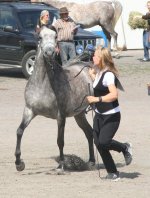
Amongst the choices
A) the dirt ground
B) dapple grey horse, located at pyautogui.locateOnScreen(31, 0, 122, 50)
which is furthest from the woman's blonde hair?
dapple grey horse, located at pyautogui.locateOnScreen(31, 0, 122, 50)

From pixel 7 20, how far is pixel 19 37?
706 mm

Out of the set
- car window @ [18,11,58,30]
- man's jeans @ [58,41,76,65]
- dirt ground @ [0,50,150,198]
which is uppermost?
car window @ [18,11,58,30]

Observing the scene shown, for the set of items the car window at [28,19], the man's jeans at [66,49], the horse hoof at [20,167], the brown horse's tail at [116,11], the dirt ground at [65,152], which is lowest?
the dirt ground at [65,152]

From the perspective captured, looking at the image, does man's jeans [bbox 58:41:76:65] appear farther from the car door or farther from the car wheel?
the car door

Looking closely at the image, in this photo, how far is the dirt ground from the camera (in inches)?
365

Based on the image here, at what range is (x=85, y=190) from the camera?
9.27m

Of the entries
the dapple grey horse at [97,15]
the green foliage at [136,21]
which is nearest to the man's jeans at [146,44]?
the green foliage at [136,21]

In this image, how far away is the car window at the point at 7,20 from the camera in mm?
21516

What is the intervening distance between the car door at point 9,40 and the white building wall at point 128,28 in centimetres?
882

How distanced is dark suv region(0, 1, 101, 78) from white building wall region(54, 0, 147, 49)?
8.33 metres

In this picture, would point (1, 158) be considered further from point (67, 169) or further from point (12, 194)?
point (12, 194)

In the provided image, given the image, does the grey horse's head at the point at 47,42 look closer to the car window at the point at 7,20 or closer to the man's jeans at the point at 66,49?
the man's jeans at the point at 66,49

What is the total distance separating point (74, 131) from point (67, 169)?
2882 millimetres

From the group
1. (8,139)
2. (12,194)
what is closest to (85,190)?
(12,194)
